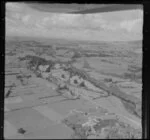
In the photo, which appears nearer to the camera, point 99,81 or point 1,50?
point 1,50

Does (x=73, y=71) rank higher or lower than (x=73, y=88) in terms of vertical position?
higher

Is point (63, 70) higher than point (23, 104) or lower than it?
higher

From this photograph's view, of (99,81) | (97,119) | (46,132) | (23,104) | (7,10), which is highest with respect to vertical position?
(7,10)

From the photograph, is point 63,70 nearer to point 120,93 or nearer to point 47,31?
point 47,31

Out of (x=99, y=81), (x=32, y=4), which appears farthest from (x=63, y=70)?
(x=32, y=4)

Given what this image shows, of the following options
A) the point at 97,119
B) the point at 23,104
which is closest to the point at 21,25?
the point at 23,104
